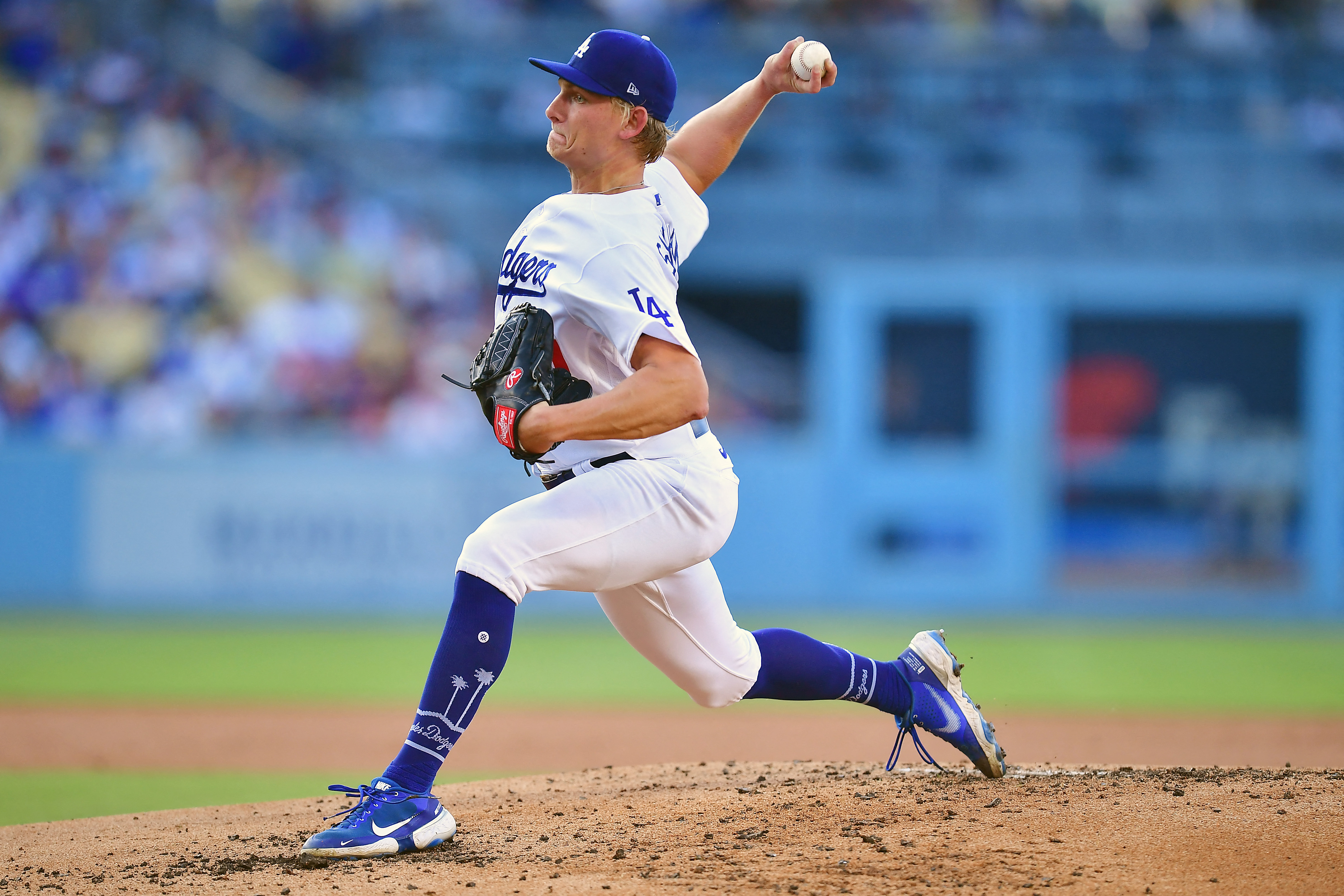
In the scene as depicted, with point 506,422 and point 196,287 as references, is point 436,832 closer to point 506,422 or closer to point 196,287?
point 506,422

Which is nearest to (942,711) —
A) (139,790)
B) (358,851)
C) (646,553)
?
(646,553)

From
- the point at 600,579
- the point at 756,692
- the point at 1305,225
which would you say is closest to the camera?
the point at 600,579

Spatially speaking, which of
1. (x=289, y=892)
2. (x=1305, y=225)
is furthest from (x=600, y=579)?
(x=1305, y=225)

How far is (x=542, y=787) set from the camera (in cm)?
412

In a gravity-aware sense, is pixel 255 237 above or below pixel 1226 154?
below

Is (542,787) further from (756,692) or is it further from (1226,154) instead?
(1226,154)

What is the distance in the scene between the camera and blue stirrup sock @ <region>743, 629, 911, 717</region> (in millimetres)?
3562

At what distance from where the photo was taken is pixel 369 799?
310 centimetres

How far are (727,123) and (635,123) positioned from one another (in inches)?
18.6

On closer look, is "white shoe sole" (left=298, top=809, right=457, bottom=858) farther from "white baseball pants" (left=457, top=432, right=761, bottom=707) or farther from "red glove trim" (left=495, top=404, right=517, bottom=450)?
"red glove trim" (left=495, top=404, right=517, bottom=450)

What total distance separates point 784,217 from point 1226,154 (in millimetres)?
4445

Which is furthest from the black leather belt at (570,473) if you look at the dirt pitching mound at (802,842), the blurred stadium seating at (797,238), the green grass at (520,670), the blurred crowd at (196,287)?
the blurred crowd at (196,287)

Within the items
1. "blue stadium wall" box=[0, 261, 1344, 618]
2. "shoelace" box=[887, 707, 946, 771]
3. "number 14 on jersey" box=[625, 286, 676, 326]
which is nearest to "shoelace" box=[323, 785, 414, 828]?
"number 14 on jersey" box=[625, 286, 676, 326]

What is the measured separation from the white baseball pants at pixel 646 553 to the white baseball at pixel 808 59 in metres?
0.96
